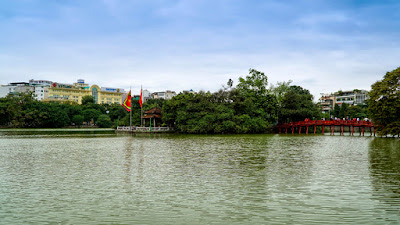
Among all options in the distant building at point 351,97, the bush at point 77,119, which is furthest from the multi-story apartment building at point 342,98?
the bush at point 77,119

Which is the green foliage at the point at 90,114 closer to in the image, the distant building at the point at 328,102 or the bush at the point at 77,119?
the bush at the point at 77,119

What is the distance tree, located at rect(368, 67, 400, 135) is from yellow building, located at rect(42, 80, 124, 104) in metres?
109

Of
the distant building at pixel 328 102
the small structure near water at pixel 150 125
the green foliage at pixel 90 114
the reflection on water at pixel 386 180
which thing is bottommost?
the reflection on water at pixel 386 180

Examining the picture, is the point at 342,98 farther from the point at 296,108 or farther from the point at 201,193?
the point at 201,193

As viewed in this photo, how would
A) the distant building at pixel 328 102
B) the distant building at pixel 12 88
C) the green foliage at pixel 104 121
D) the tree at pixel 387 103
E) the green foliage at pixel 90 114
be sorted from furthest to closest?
the distant building at pixel 12 88 → the distant building at pixel 328 102 → the green foliage at pixel 90 114 → the green foliage at pixel 104 121 → the tree at pixel 387 103

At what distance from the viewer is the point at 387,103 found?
38.2m

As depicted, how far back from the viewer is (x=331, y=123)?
49.0 meters

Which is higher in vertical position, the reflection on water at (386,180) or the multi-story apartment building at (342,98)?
the multi-story apartment building at (342,98)

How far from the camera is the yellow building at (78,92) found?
5202 inches

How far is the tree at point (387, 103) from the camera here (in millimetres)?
37969

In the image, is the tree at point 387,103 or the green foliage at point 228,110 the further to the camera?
the green foliage at point 228,110

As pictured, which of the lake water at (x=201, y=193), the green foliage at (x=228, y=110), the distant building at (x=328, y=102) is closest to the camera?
the lake water at (x=201, y=193)

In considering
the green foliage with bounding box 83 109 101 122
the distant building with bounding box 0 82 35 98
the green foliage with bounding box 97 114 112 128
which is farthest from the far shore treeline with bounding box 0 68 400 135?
the distant building with bounding box 0 82 35 98

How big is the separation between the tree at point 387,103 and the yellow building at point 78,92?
10853 cm
